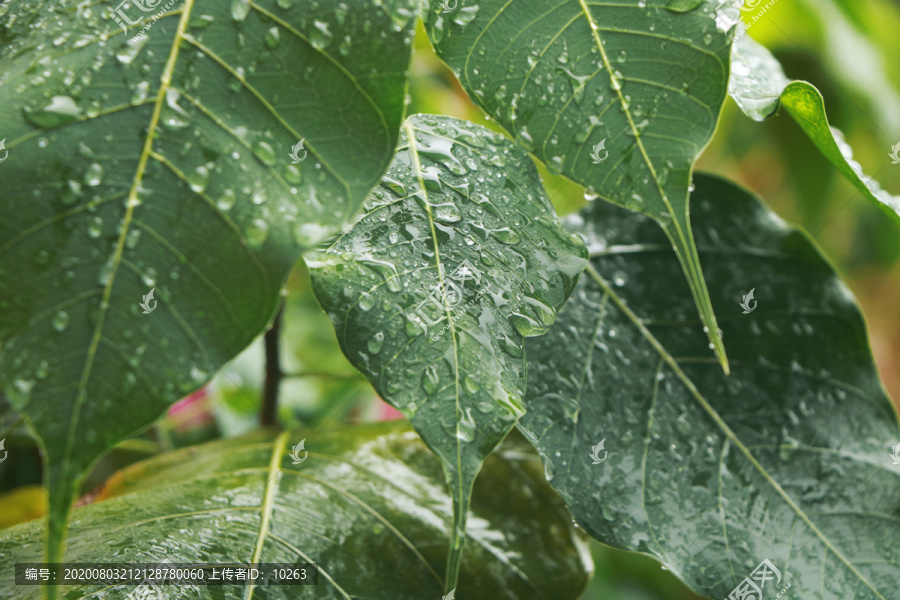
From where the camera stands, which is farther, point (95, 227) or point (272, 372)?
point (272, 372)

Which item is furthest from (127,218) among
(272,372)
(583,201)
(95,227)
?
(583,201)

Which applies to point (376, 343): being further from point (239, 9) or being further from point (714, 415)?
point (714, 415)

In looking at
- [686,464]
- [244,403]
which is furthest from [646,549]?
[244,403]

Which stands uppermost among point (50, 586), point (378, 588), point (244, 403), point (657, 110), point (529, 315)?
point (657, 110)

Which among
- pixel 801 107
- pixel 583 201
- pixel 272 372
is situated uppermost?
pixel 801 107

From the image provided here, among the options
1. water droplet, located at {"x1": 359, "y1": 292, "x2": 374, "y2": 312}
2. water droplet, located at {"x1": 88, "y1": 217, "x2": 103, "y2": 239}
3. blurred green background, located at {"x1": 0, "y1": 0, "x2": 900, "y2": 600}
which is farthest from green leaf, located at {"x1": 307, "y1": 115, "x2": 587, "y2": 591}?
blurred green background, located at {"x1": 0, "y1": 0, "x2": 900, "y2": 600}

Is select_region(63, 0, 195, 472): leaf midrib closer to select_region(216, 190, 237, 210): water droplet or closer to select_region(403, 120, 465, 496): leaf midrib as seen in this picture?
select_region(216, 190, 237, 210): water droplet

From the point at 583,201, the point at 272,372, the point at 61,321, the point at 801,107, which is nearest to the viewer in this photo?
the point at 61,321

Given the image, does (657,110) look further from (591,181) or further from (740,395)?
(740,395)
